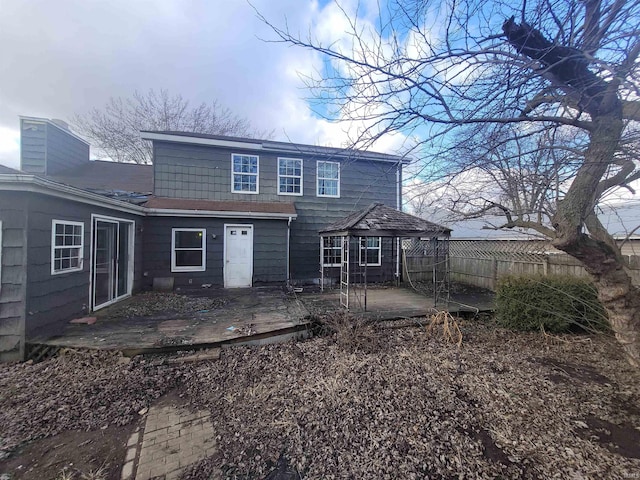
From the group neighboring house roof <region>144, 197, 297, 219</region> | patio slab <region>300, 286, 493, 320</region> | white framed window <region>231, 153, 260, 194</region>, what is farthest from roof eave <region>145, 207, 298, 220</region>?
patio slab <region>300, 286, 493, 320</region>

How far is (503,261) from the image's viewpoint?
29.3 feet

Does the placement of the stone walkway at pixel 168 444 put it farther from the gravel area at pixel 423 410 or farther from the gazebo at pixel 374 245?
the gazebo at pixel 374 245

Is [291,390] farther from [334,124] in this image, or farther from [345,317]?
[334,124]

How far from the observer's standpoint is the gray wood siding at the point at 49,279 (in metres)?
4.43

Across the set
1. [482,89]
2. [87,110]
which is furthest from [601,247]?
[87,110]

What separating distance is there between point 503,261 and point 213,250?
9.60 metres

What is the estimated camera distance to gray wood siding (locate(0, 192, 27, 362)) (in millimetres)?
4242

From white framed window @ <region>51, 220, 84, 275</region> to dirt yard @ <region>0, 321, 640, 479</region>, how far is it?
1.78m

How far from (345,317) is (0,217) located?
5.71m

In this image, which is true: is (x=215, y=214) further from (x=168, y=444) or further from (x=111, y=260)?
(x=168, y=444)

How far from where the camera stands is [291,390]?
11.2 ft

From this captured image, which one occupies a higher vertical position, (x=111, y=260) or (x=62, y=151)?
(x=62, y=151)

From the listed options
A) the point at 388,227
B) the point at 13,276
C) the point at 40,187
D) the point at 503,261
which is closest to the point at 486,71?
the point at 388,227

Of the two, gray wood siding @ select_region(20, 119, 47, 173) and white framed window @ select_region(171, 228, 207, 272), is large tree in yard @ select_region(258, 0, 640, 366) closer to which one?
white framed window @ select_region(171, 228, 207, 272)
